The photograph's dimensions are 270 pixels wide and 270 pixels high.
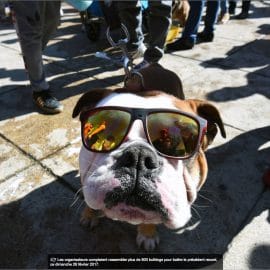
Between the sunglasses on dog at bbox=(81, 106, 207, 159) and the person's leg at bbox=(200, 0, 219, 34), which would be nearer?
the sunglasses on dog at bbox=(81, 106, 207, 159)

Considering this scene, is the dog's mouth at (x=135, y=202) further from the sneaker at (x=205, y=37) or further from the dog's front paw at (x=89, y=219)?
the sneaker at (x=205, y=37)

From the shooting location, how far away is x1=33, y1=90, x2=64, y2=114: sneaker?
145 inches

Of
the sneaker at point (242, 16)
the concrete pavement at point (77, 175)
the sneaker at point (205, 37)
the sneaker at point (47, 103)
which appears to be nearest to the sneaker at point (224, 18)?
the sneaker at point (242, 16)

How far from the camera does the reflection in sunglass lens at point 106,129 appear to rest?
168 centimetres

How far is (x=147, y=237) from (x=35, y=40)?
2.32 m

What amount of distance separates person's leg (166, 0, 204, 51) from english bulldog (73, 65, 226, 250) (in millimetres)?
3836

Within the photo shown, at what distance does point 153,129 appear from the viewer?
1673 mm

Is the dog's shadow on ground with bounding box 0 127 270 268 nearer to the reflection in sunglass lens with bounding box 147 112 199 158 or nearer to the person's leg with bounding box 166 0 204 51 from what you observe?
the reflection in sunglass lens with bounding box 147 112 199 158

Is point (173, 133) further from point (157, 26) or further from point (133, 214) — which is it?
point (157, 26)

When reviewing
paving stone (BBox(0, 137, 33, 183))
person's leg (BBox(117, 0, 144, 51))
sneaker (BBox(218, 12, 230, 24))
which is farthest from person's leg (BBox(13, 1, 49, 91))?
sneaker (BBox(218, 12, 230, 24))

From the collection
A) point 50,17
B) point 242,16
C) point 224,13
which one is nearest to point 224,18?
point 224,13

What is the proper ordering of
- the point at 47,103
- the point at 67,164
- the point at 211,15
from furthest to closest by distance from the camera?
the point at 211,15, the point at 47,103, the point at 67,164

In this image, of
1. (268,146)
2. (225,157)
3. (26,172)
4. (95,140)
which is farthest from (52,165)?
(268,146)

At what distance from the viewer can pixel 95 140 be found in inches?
68.3
